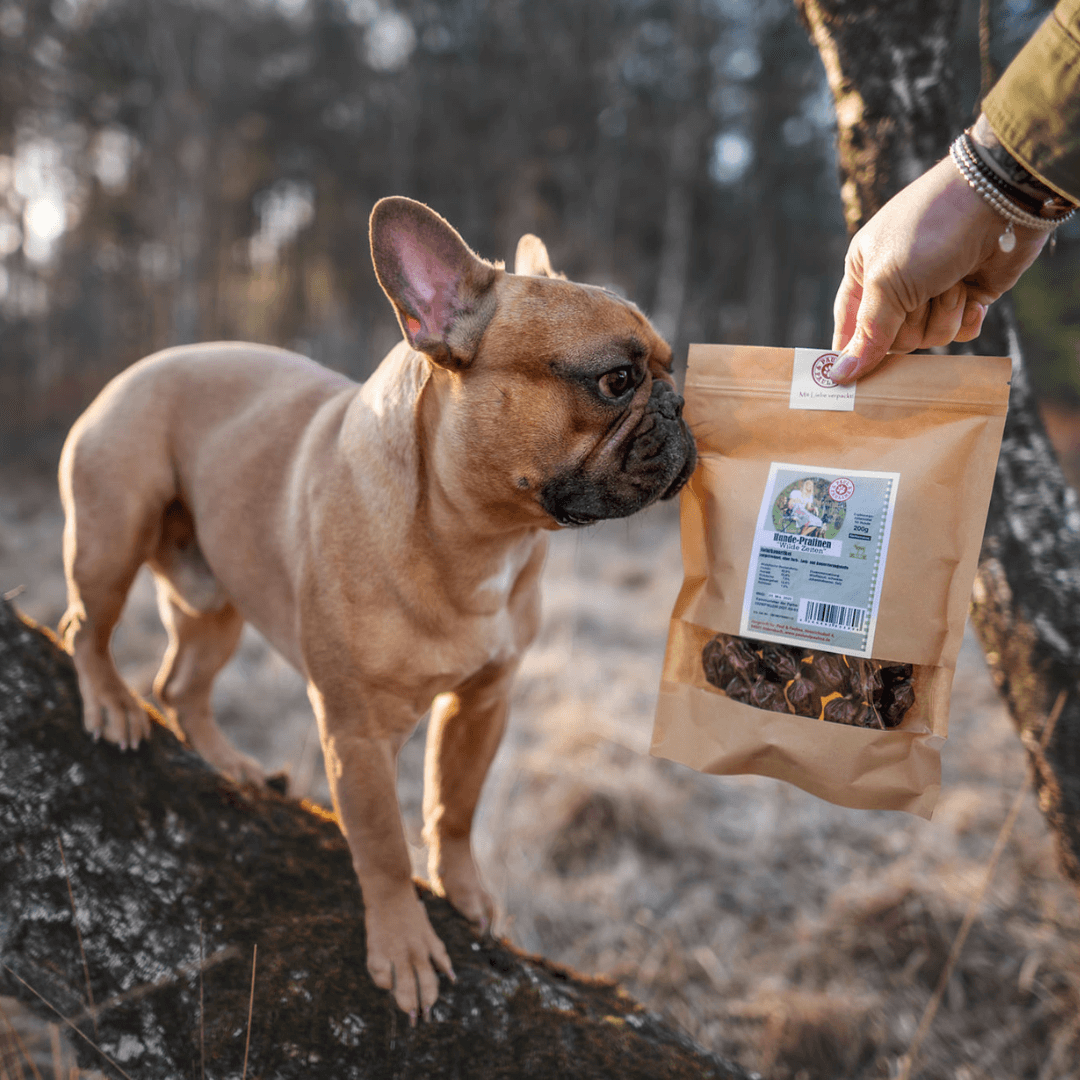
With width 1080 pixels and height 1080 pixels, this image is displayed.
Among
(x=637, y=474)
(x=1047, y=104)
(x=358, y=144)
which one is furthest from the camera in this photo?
(x=358, y=144)

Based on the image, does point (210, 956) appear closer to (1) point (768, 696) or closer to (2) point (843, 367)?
(1) point (768, 696)

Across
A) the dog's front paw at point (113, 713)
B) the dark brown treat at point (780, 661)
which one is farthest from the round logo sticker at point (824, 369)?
the dog's front paw at point (113, 713)

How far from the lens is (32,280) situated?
1488 cm

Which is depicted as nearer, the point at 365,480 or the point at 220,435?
the point at 365,480

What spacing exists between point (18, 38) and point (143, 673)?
41.7 ft

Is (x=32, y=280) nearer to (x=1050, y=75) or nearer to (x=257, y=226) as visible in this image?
(x=257, y=226)

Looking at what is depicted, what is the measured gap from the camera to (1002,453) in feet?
6.92

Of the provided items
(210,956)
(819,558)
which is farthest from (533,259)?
(210,956)

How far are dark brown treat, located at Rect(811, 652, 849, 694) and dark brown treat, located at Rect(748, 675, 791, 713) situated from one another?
3.2 inches

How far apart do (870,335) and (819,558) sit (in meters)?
0.45

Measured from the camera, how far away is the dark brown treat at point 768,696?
5.18ft

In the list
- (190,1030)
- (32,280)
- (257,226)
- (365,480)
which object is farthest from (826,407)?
(257,226)

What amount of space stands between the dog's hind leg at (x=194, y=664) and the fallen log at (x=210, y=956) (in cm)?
99

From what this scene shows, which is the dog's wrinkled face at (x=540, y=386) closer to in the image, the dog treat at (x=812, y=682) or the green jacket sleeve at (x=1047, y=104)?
the dog treat at (x=812, y=682)
